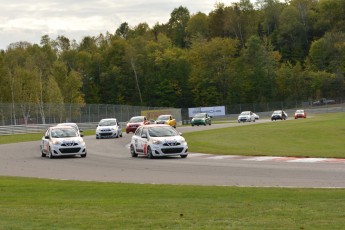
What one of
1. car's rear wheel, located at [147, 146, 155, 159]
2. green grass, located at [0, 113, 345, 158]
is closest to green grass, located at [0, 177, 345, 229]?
car's rear wheel, located at [147, 146, 155, 159]

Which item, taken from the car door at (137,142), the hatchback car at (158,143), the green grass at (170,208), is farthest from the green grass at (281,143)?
the green grass at (170,208)

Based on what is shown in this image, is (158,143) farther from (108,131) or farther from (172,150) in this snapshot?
(108,131)

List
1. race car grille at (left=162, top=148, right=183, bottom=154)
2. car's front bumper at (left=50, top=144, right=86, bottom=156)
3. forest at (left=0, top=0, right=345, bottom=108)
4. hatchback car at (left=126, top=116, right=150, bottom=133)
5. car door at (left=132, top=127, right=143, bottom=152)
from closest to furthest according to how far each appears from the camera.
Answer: race car grille at (left=162, top=148, right=183, bottom=154) < car door at (left=132, top=127, right=143, bottom=152) < car's front bumper at (left=50, top=144, right=86, bottom=156) < hatchback car at (left=126, top=116, right=150, bottom=133) < forest at (left=0, top=0, right=345, bottom=108)

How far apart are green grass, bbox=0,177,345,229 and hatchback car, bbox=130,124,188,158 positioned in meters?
13.0

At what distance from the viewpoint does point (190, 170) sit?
2328 cm

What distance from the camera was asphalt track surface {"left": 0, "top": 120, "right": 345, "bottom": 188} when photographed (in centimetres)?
1892

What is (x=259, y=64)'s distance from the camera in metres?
149

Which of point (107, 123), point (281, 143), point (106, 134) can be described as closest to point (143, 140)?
point (281, 143)

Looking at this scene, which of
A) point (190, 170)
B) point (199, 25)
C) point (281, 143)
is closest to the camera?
point (190, 170)

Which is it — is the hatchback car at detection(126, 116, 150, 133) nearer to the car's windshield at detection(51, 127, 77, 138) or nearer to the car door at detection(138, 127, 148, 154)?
the car's windshield at detection(51, 127, 77, 138)

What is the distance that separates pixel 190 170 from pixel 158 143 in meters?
6.99

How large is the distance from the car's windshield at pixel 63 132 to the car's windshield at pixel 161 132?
13.6 feet

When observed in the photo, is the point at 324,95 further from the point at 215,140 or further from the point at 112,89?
the point at 215,140

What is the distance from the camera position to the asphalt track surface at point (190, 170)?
18916 mm
